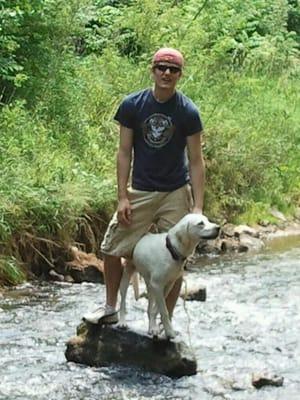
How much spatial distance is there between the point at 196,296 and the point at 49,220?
6.51 ft

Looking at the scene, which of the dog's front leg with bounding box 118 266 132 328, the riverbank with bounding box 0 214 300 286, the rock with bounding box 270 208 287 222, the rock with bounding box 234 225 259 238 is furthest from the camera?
the rock with bounding box 270 208 287 222

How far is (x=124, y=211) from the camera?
602cm

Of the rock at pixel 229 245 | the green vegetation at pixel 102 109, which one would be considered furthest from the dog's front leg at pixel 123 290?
the rock at pixel 229 245

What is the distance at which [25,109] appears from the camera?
1247 cm

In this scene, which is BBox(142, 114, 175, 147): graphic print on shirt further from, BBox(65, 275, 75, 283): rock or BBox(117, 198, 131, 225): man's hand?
BBox(65, 275, 75, 283): rock

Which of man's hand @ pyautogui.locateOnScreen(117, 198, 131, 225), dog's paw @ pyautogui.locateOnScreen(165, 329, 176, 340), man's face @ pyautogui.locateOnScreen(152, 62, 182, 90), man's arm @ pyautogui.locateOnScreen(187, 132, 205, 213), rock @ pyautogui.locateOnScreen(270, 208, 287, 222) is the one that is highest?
man's face @ pyautogui.locateOnScreen(152, 62, 182, 90)

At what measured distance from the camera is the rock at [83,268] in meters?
9.65

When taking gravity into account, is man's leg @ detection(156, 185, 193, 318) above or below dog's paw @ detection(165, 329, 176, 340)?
above

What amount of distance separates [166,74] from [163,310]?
1.54m

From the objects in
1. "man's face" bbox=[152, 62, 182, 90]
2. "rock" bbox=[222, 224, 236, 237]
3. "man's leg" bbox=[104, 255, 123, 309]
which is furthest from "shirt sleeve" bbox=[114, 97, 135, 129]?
"rock" bbox=[222, 224, 236, 237]

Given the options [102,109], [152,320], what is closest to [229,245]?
[102,109]

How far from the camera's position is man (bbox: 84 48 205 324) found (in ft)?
19.2

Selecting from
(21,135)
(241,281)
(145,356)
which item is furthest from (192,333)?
(21,135)

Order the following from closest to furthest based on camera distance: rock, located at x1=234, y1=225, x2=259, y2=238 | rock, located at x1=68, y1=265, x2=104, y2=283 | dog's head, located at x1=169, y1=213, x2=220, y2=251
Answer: dog's head, located at x1=169, y1=213, x2=220, y2=251, rock, located at x1=68, y1=265, x2=104, y2=283, rock, located at x1=234, y1=225, x2=259, y2=238
